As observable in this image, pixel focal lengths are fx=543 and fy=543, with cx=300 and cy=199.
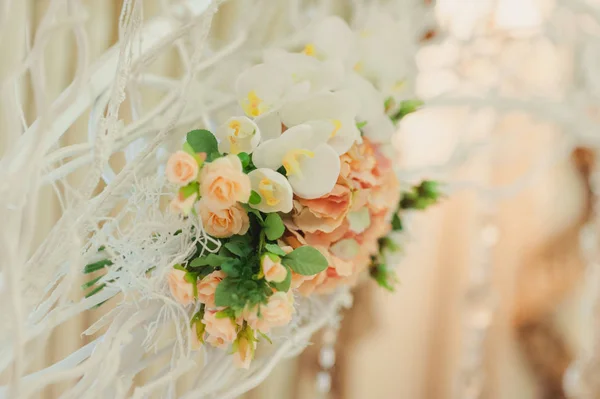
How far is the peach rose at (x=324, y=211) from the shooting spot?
17.6 inches

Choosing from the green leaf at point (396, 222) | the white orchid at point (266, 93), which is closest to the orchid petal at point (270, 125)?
the white orchid at point (266, 93)

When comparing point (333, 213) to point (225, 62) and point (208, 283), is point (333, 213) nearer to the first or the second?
point (208, 283)

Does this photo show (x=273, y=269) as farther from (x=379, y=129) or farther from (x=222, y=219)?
(x=379, y=129)

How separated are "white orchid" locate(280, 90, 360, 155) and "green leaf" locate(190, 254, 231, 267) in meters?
0.13

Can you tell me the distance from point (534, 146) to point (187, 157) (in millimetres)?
1105

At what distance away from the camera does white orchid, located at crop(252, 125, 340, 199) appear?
0.43 metres

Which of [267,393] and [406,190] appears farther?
[267,393]

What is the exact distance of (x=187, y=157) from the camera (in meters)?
0.38

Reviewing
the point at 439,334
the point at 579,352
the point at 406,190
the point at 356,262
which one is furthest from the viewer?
the point at 439,334

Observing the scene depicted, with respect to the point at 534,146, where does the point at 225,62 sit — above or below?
above

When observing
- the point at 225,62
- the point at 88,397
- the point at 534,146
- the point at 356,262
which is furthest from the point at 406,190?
the point at 534,146

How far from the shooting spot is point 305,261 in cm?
43

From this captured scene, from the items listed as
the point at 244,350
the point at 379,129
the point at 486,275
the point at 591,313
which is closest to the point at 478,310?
the point at 486,275

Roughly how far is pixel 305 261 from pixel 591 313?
0.99 meters
